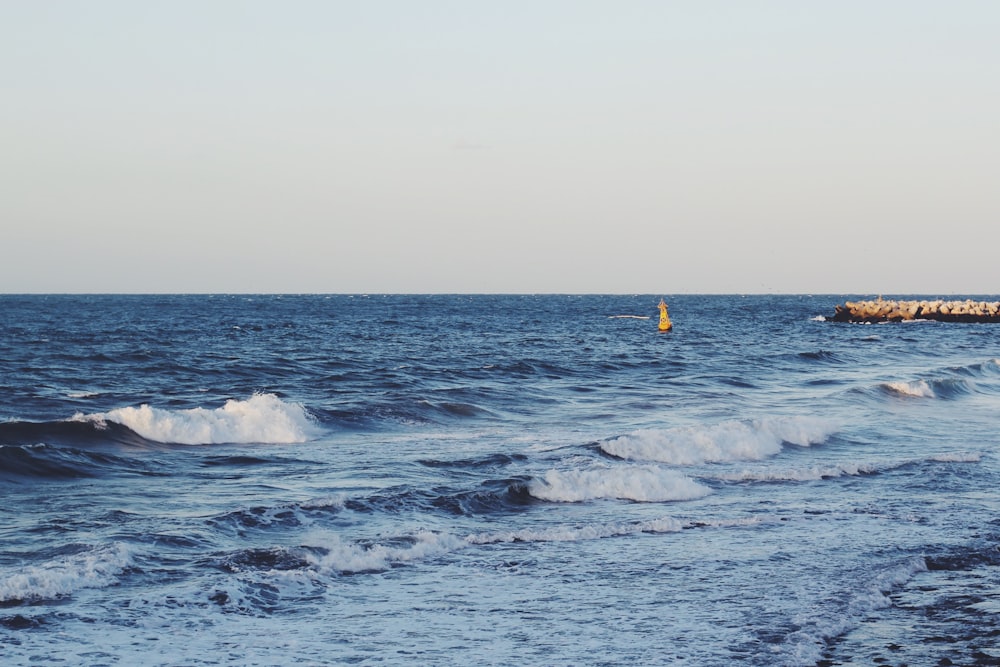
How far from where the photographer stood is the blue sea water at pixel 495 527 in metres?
8.45

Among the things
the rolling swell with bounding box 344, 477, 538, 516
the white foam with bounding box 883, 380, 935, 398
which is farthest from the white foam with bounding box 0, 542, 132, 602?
the white foam with bounding box 883, 380, 935, 398

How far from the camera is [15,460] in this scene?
1622 cm

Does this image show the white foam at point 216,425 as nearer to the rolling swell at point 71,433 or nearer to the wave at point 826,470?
the rolling swell at point 71,433

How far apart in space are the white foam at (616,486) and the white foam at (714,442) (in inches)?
117

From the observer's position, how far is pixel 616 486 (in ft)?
50.2

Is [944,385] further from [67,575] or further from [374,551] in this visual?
[67,575]

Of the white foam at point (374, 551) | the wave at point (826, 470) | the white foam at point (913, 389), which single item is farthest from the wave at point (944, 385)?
the white foam at point (374, 551)

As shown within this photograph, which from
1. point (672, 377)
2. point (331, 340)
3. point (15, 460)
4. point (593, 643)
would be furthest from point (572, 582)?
point (331, 340)

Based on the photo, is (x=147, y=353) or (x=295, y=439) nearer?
(x=295, y=439)

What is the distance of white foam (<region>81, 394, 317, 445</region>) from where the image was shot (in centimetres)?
2033

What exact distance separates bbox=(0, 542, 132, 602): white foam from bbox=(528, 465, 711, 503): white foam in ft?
20.8

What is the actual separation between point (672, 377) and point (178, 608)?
2794 cm

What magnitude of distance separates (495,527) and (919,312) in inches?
3204

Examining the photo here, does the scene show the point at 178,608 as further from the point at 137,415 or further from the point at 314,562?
the point at 137,415
